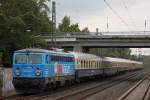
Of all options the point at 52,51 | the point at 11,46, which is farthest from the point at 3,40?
the point at 52,51

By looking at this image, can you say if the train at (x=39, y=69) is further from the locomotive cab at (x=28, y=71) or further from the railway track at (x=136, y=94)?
the railway track at (x=136, y=94)

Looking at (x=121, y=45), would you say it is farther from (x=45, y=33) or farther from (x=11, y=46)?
(x=11, y=46)

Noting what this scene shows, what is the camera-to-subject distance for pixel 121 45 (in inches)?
2363

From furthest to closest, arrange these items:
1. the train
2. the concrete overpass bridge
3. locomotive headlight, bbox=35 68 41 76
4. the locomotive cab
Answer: the concrete overpass bridge
locomotive headlight, bbox=35 68 41 76
the train
the locomotive cab

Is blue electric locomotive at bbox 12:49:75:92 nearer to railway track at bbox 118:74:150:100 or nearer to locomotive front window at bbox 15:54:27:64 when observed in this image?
locomotive front window at bbox 15:54:27:64

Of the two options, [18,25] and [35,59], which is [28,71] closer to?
[35,59]

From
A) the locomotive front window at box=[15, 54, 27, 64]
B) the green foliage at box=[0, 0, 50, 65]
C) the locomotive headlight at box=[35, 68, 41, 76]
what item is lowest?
the locomotive headlight at box=[35, 68, 41, 76]

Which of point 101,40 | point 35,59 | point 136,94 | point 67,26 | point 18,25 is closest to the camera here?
point 35,59

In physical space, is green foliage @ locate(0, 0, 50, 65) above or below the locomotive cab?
above

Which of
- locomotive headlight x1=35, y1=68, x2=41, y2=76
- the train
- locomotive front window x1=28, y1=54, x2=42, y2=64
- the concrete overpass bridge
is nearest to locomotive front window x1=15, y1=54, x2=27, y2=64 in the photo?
the train

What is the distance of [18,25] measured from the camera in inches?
1907

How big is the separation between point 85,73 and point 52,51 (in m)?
12.8

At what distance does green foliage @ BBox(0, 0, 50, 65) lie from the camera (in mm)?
48278

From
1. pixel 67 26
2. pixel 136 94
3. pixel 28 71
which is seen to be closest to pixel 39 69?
pixel 28 71
